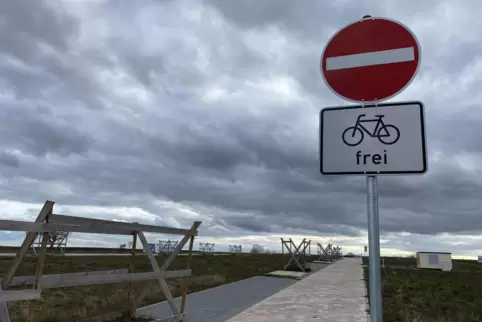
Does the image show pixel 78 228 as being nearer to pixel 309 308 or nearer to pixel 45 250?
pixel 45 250

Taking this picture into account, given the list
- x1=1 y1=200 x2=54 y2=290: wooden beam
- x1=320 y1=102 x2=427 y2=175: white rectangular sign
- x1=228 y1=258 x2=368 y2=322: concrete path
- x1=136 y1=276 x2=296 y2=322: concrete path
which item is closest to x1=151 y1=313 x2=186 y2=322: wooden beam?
x1=136 y1=276 x2=296 y2=322: concrete path

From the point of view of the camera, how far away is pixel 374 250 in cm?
206

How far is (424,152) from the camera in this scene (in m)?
2.01

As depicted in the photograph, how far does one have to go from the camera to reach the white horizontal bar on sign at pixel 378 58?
2.29 metres

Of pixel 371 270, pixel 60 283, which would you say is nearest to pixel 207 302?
pixel 60 283

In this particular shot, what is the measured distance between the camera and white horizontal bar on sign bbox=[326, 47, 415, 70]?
2295 mm

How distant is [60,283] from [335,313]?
5.80m

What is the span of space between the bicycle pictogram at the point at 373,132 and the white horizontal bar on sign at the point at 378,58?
1.16 feet

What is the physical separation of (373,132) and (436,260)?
4029 centimetres

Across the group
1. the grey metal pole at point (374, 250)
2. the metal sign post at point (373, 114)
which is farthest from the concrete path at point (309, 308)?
the metal sign post at point (373, 114)

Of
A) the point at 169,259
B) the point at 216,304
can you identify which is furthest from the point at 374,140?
the point at 216,304

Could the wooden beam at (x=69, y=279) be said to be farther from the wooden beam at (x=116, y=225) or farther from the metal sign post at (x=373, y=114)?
the metal sign post at (x=373, y=114)

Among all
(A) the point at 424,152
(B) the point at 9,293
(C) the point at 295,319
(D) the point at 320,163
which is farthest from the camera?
(C) the point at 295,319

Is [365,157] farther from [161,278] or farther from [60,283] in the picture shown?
[161,278]
